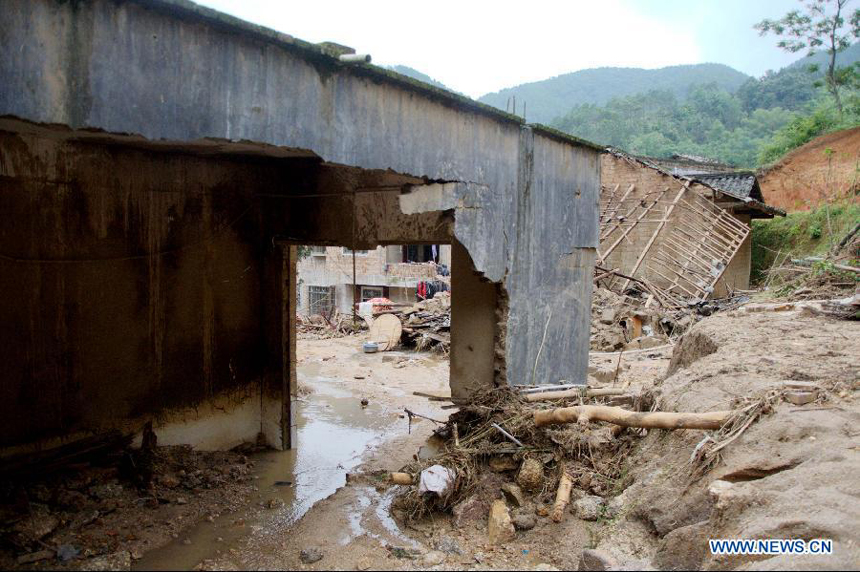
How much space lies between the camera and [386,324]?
18062mm

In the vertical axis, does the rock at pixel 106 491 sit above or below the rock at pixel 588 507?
below

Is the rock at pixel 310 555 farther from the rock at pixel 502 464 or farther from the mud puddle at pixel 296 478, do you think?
the rock at pixel 502 464

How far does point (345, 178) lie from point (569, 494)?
15.0 feet

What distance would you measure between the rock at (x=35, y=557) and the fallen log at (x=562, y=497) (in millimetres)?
4297

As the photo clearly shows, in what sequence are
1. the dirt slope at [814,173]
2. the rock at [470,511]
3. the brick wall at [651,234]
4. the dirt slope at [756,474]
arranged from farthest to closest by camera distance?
the dirt slope at [814,173] < the brick wall at [651,234] < the rock at [470,511] < the dirt slope at [756,474]

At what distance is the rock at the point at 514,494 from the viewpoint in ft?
17.2

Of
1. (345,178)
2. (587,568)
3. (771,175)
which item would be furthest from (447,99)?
(771,175)

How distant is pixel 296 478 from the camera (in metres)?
7.55

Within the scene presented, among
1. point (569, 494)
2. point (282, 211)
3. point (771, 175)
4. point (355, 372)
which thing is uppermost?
point (771, 175)

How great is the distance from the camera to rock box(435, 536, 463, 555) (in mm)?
4777

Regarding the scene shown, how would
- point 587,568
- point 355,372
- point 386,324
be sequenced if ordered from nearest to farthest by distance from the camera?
point 587,568 → point 355,372 → point 386,324

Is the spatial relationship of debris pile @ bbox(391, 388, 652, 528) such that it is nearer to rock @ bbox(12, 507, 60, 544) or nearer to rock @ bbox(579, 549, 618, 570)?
rock @ bbox(579, 549, 618, 570)

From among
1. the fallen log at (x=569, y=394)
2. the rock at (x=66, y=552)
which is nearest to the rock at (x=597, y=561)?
the fallen log at (x=569, y=394)

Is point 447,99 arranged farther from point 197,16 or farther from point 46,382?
point 46,382
